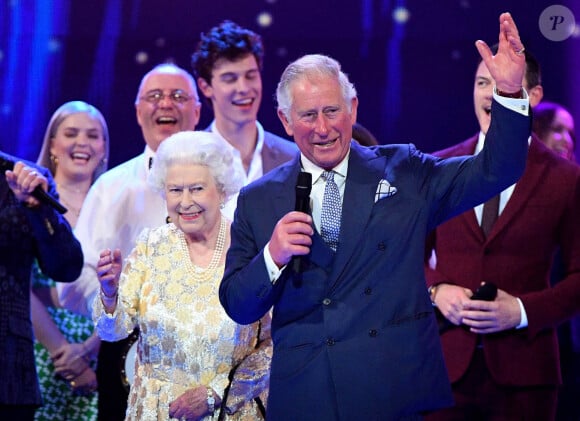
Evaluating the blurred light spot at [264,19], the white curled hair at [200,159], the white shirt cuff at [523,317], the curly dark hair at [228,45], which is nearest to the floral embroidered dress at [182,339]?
the white curled hair at [200,159]

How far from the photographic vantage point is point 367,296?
255 centimetres

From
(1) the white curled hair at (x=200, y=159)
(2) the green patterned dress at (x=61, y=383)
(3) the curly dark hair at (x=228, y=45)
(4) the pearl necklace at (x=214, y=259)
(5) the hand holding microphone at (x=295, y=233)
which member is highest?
(3) the curly dark hair at (x=228, y=45)

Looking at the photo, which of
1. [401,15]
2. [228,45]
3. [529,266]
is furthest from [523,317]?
[401,15]

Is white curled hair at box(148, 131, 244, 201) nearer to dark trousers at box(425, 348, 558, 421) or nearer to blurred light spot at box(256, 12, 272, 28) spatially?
dark trousers at box(425, 348, 558, 421)

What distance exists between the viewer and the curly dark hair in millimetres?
4656

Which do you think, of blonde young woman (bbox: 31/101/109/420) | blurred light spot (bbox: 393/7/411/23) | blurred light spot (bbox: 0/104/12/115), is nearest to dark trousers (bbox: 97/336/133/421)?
blonde young woman (bbox: 31/101/109/420)

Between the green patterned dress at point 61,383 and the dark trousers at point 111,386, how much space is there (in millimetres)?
172

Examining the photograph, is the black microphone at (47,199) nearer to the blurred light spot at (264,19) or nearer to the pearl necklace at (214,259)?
the pearl necklace at (214,259)

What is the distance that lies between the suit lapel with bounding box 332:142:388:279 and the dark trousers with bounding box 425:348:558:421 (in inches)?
47.7

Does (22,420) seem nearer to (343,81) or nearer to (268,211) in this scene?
(268,211)

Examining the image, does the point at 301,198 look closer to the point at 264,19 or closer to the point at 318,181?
the point at 318,181

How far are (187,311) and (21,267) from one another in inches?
32.6

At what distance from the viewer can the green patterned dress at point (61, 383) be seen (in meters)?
4.44

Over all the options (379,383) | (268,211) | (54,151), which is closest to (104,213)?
(54,151)
